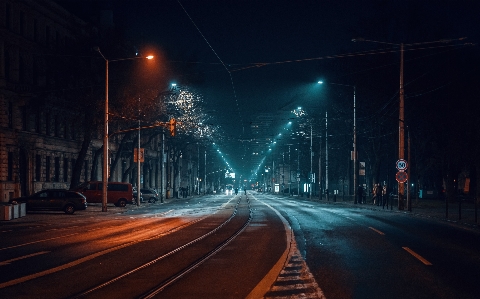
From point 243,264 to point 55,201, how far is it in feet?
95.8

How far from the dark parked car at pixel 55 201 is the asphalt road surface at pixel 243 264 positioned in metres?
17.2

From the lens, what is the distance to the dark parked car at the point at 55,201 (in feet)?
135

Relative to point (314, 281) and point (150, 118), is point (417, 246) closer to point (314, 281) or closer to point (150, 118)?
point (314, 281)

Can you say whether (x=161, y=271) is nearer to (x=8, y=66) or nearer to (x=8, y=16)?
(x=8, y=66)

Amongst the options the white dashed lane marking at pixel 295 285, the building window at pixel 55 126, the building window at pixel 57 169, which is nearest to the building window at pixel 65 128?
the building window at pixel 55 126

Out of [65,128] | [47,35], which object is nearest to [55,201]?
[47,35]

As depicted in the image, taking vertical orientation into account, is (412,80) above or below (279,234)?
above

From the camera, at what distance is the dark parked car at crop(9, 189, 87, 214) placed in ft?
135

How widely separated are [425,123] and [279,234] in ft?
111

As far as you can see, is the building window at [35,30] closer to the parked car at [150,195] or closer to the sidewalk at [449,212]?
the parked car at [150,195]

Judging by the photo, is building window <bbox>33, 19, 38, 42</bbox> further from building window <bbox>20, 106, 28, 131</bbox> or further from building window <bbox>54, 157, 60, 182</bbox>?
building window <bbox>54, 157, 60, 182</bbox>

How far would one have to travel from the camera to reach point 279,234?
2345 centimetres

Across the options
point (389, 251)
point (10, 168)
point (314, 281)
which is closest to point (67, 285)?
point (314, 281)

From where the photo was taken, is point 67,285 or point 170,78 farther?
point 170,78
